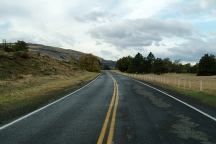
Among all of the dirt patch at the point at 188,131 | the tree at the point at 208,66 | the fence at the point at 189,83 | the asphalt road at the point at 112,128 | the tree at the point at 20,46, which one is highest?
Result: the tree at the point at 20,46

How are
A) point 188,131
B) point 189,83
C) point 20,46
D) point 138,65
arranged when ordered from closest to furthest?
point 188,131
point 189,83
point 20,46
point 138,65

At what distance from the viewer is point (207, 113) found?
14.2 meters

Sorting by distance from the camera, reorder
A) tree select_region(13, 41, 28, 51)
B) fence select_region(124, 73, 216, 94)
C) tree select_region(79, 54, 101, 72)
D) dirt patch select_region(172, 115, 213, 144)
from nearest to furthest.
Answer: dirt patch select_region(172, 115, 213, 144), fence select_region(124, 73, 216, 94), tree select_region(13, 41, 28, 51), tree select_region(79, 54, 101, 72)

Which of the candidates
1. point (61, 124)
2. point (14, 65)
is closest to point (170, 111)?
point (61, 124)

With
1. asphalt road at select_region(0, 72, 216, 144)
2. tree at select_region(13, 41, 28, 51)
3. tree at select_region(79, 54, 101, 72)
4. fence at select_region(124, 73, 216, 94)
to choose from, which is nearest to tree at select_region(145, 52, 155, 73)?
tree at select_region(79, 54, 101, 72)

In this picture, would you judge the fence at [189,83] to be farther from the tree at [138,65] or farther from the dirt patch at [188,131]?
the tree at [138,65]

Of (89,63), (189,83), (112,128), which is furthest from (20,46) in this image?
(112,128)

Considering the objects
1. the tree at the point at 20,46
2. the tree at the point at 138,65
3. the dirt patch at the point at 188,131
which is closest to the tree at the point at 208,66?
the tree at the point at 138,65

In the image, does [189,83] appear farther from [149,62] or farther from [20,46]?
[149,62]

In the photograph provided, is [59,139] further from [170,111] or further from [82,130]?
[170,111]

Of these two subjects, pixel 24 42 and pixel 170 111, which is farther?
pixel 24 42

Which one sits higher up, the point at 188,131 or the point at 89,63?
the point at 89,63

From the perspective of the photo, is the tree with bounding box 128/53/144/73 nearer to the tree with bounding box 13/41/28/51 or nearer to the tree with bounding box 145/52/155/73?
the tree with bounding box 145/52/155/73

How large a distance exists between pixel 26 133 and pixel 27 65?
197 feet
